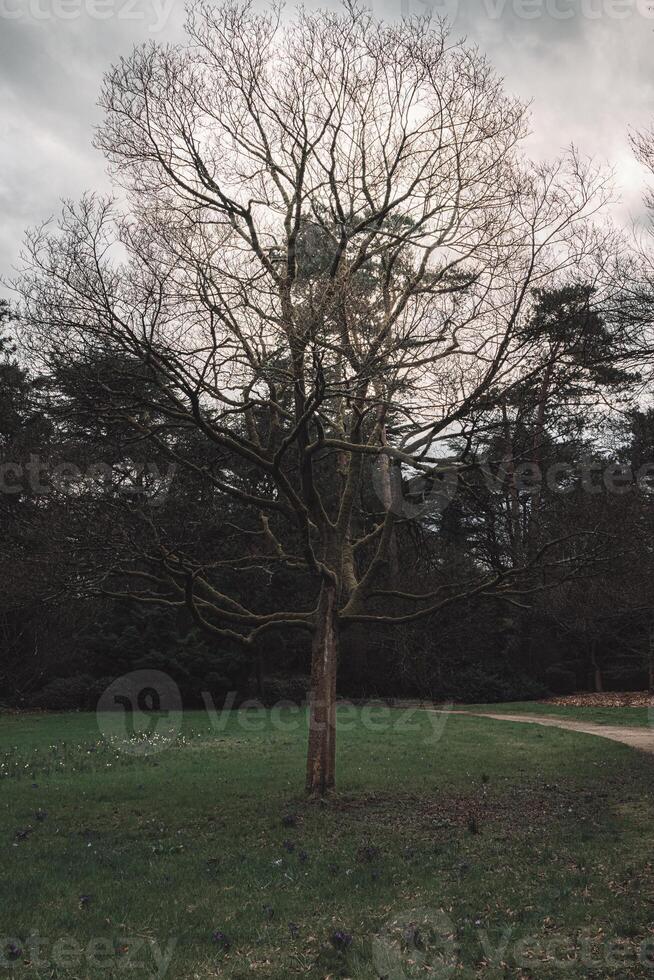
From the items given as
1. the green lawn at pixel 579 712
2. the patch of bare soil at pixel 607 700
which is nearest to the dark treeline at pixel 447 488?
the green lawn at pixel 579 712

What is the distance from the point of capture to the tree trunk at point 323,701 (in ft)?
A: 34.3

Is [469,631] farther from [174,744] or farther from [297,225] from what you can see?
[297,225]

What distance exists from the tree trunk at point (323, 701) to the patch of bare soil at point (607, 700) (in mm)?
19722

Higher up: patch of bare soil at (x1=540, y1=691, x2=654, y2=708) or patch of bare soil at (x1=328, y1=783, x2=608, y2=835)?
patch of bare soil at (x1=540, y1=691, x2=654, y2=708)

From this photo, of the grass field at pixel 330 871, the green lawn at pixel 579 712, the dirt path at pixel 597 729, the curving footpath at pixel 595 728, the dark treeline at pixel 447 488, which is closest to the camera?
the grass field at pixel 330 871

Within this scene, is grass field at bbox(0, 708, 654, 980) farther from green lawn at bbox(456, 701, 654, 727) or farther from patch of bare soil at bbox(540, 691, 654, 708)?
patch of bare soil at bbox(540, 691, 654, 708)

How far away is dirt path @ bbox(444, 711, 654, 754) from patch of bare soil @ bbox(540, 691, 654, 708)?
14.1ft

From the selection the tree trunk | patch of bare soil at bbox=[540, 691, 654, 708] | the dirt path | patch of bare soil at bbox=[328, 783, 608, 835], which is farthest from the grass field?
patch of bare soil at bbox=[540, 691, 654, 708]

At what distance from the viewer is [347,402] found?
39.1 ft

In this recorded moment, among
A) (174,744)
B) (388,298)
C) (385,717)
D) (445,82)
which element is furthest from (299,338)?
(385,717)

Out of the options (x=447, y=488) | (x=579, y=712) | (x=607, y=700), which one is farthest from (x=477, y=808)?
(x=607, y=700)

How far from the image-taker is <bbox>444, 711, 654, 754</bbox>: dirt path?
17.2 meters

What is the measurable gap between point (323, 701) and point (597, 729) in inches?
496

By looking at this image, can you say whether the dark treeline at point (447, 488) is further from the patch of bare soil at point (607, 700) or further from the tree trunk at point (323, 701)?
the patch of bare soil at point (607, 700)
